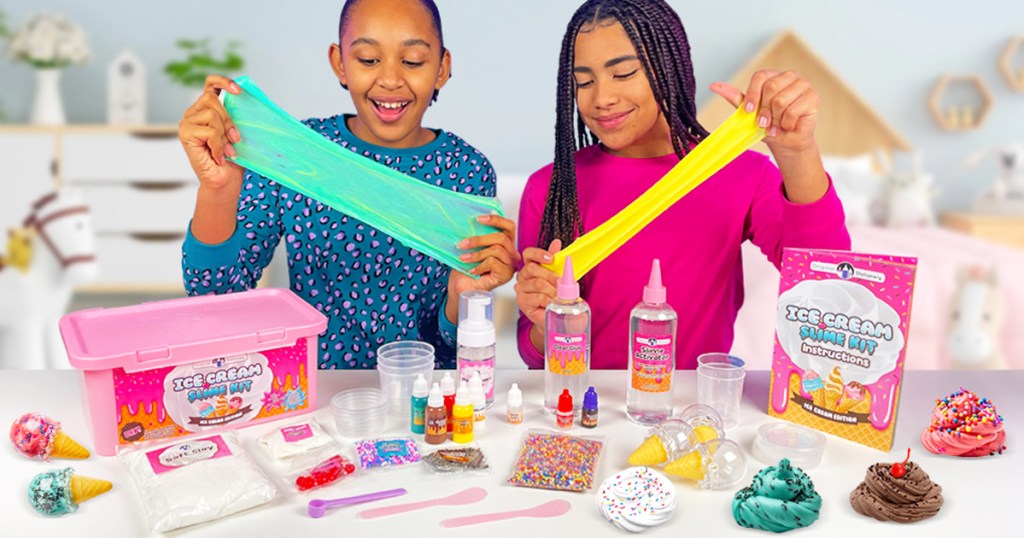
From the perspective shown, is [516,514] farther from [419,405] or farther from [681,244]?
[681,244]

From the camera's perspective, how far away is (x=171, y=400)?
39.9 inches

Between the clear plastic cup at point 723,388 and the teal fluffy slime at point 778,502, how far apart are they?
0.22 meters

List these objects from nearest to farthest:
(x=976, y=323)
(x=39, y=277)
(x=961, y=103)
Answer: (x=976, y=323) → (x=39, y=277) → (x=961, y=103)

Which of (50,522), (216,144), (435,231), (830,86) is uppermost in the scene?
(830,86)

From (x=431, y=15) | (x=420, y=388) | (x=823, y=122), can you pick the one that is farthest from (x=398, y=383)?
(x=823, y=122)

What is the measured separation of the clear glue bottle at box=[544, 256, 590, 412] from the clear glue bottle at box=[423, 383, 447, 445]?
0.16 m

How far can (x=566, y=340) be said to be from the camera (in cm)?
109

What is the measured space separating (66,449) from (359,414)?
0.34 meters

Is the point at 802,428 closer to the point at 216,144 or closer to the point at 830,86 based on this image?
the point at 216,144

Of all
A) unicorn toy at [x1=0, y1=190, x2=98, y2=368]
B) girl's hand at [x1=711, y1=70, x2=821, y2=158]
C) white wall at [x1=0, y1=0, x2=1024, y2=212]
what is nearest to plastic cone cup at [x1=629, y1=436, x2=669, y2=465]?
girl's hand at [x1=711, y1=70, x2=821, y2=158]

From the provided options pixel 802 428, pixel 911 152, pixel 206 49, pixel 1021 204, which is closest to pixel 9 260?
pixel 206 49

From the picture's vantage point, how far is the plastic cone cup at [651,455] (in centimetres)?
96

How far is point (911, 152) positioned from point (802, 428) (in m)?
2.75

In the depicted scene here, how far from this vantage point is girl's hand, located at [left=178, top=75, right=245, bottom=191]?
3.67 feet
